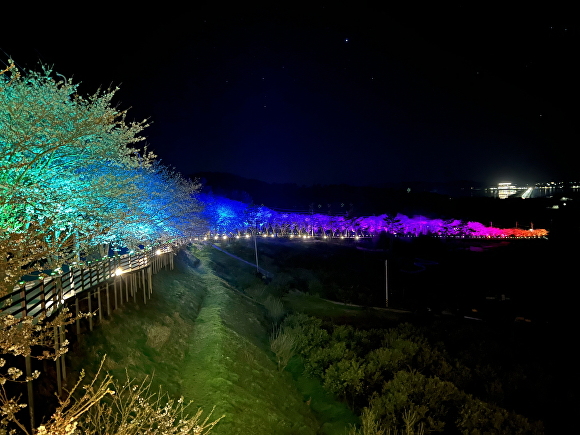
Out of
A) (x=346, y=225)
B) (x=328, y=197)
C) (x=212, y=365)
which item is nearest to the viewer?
(x=212, y=365)

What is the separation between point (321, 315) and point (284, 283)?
329 inches

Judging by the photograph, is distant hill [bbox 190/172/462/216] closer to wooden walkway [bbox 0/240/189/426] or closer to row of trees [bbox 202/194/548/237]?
row of trees [bbox 202/194/548/237]

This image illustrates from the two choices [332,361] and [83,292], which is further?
[332,361]

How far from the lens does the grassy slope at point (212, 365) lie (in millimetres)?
8008

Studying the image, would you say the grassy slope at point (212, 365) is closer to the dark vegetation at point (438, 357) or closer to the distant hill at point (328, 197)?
the dark vegetation at point (438, 357)

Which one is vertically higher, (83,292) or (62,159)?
(62,159)

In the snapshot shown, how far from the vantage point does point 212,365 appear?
9.97 meters

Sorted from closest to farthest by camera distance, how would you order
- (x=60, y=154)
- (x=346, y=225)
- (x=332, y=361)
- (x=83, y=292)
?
1. (x=83, y=292)
2. (x=60, y=154)
3. (x=332, y=361)
4. (x=346, y=225)

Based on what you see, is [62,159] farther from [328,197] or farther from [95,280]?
[328,197]

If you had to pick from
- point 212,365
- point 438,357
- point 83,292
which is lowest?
point 438,357

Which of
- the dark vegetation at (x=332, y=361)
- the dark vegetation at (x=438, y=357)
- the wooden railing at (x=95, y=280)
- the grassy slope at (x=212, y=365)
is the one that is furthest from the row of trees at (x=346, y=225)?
the grassy slope at (x=212, y=365)

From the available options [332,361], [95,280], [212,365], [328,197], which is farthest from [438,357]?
[328,197]

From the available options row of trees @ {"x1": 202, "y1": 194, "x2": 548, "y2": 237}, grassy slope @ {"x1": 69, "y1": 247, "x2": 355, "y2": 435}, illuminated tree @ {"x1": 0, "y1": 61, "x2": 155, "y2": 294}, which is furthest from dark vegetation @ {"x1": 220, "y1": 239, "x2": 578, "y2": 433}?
row of trees @ {"x1": 202, "y1": 194, "x2": 548, "y2": 237}

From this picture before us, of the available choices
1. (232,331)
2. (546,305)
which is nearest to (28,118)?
(232,331)
